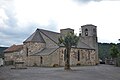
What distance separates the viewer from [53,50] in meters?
53.0

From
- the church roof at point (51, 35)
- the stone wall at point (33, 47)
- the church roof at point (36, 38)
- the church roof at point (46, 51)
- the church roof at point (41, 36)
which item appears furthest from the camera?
the church roof at point (51, 35)

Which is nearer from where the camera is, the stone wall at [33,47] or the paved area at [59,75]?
the paved area at [59,75]

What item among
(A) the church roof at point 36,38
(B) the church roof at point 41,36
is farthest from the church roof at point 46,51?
(A) the church roof at point 36,38

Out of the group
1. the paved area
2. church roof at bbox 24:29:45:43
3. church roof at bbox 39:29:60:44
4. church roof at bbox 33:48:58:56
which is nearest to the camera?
the paved area

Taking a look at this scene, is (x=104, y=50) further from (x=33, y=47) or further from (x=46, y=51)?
(x=33, y=47)

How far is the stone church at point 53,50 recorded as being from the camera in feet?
173

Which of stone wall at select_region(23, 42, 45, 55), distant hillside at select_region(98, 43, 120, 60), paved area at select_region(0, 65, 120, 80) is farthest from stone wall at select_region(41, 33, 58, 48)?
distant hillside at select_region(98, 43, 120, 60)

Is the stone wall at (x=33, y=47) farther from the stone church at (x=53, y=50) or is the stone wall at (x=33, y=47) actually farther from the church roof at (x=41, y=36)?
the church roof at (x=41, y=36)

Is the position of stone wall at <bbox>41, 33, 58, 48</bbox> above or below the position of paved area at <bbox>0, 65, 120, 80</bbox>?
above

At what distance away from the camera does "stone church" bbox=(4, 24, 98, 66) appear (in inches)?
2073

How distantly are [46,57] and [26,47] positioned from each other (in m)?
8.23

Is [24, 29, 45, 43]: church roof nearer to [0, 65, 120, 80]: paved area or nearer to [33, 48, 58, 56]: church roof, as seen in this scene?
[33, 48, 58, 56]: church roof

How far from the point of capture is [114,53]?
63.7 meters

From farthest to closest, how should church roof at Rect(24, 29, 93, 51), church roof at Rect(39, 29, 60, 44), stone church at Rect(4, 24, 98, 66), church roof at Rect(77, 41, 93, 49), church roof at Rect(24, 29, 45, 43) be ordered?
church roof at Rect(77, 41, 93, 49)
church roof at Rect(39, 29, 60, 44)
church roof at Rect(24, 29, 93, 51)
church roof at Rect(24, 29, 45, 43)
stone church at Rect(4, 24, 98, 66)
